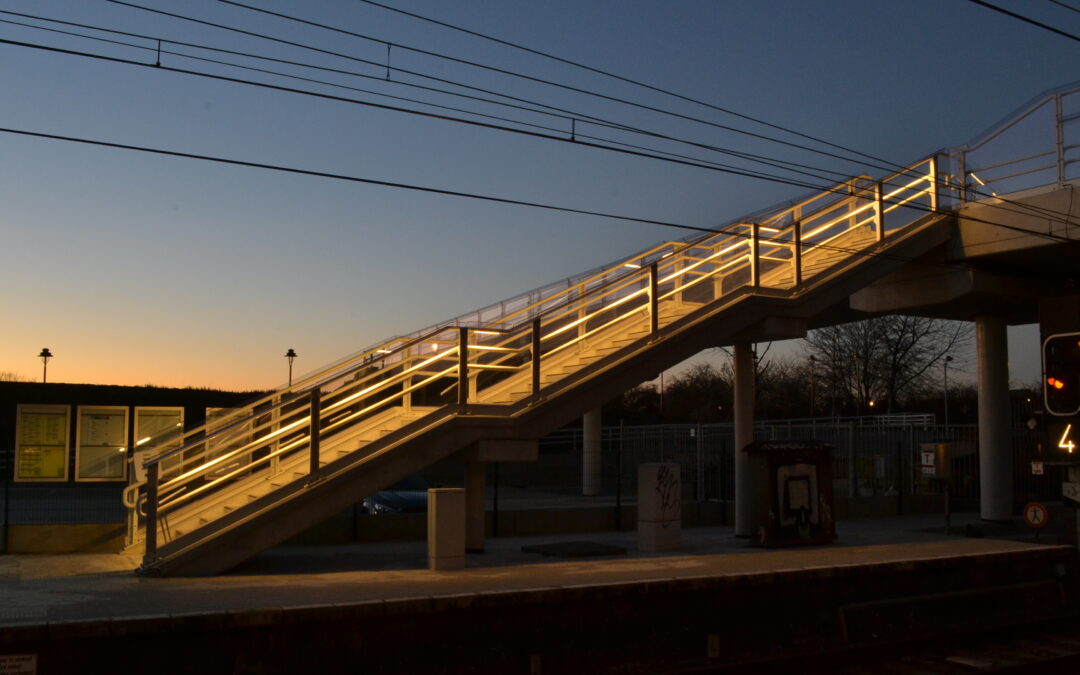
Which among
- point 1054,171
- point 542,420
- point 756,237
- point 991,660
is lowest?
point 991,660

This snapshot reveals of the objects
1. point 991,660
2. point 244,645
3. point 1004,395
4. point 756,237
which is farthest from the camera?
point 1004,395

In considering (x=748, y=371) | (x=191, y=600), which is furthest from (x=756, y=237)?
(x=191, y=600)

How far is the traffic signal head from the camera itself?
48.8ft

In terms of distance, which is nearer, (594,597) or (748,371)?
(594,597)

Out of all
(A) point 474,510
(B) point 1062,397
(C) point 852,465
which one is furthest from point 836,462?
(A) point 474,510

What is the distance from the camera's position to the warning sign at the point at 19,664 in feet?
28.6

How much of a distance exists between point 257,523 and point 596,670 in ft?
16.4

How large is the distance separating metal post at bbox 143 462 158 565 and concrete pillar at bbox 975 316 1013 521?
63.5ft

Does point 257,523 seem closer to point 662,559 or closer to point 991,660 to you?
point 662,559

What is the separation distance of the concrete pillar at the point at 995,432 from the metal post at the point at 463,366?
1485 centimetres

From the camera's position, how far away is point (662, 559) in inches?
624

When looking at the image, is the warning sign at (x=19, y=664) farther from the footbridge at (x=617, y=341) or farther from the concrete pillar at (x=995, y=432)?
the concrete pillar at (x=995, y=432)

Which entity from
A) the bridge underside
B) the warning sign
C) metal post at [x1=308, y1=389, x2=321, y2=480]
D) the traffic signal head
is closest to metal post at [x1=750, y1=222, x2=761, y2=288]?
the bridge underside

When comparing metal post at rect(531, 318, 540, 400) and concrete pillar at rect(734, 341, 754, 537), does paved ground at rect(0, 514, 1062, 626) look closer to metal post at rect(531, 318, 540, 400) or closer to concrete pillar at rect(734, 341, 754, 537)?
concrete pillar at rect(734, 341, 754, 537)
